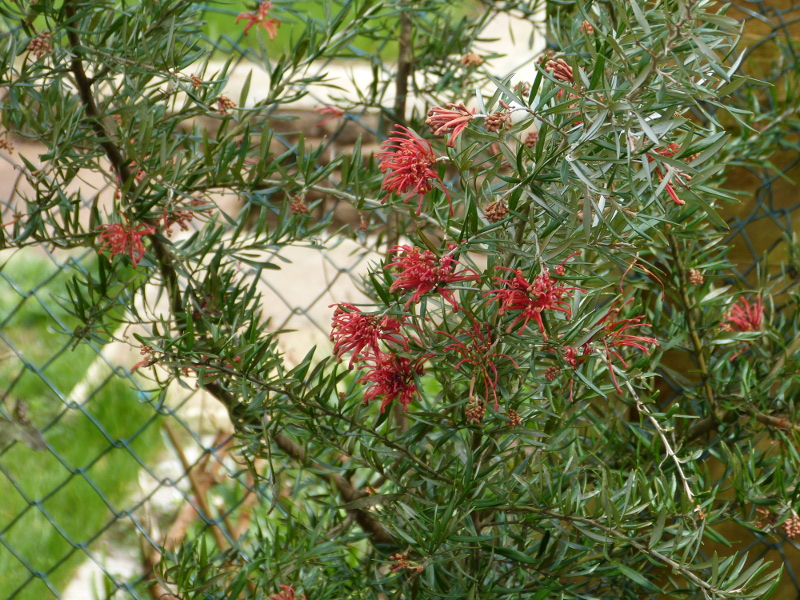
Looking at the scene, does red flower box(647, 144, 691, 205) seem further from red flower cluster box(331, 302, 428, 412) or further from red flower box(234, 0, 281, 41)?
red flower box(234, 0, 281, 41)

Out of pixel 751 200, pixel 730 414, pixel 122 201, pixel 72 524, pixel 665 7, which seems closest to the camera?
pixel 665 7

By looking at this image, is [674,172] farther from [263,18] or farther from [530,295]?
[263,18]

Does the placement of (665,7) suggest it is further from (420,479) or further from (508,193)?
(420,479)

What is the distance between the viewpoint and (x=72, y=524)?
1.50m

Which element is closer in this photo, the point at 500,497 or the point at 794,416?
the point at 500,497

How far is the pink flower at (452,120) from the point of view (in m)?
0.44

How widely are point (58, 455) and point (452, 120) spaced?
126 cm

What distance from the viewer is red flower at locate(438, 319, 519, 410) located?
0.48 metres

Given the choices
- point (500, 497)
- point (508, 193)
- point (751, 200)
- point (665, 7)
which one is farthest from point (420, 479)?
point (751, 200)

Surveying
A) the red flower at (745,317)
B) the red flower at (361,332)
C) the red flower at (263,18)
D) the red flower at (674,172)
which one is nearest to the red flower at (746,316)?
the red flower at (745,317)

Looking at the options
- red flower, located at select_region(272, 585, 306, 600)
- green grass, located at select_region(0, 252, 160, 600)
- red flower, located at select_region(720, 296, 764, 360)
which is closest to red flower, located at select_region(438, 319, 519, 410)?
red flower, located at select_region(272, 585, 306, 600)

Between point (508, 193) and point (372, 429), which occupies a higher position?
point (508, 193)

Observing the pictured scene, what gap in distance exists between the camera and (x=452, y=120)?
0.44 metres

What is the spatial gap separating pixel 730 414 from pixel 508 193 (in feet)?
1.47
